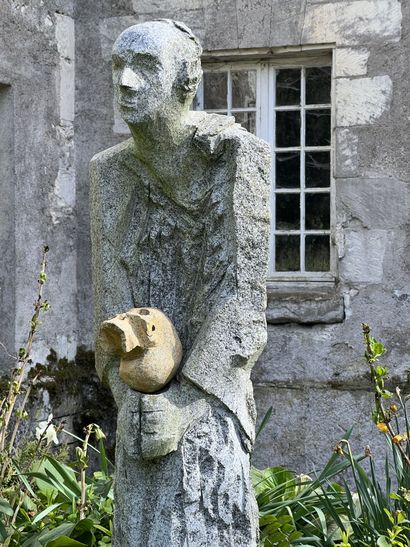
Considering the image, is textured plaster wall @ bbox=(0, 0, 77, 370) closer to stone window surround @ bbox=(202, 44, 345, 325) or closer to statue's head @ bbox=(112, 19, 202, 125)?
stone window surround @ bbox=(202, 44, 345, 325)

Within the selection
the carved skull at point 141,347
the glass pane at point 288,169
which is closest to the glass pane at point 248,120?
the glass pane at point 288,169

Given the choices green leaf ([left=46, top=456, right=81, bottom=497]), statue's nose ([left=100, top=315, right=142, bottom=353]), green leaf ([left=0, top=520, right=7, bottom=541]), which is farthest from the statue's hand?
green leaf ([left=46, top=456, right=81, bottom=497])

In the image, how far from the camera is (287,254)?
6848 millimetres

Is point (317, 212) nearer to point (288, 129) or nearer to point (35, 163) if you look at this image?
point (288, 129)

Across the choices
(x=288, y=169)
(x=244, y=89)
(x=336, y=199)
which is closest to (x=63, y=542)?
(x=336, y=199)

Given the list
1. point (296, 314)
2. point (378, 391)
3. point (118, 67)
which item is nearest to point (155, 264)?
point (118, 67)

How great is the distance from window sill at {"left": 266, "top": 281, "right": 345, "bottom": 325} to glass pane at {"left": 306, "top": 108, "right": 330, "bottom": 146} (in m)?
0.93

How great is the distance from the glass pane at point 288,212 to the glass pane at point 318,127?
37 cm

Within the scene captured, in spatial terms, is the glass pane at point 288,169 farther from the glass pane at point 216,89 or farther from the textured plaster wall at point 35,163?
the textured plaster wall at point 35,163

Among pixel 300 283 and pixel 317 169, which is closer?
pixel 300 283

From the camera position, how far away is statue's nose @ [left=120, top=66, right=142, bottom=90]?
306cm

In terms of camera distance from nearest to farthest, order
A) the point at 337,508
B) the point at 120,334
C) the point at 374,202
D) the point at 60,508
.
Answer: the point at 120,334
the point at 337,508
the point at 60,508
the point at 374,202

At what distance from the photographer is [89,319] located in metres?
6.83

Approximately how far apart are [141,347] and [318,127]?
4.03 metres
